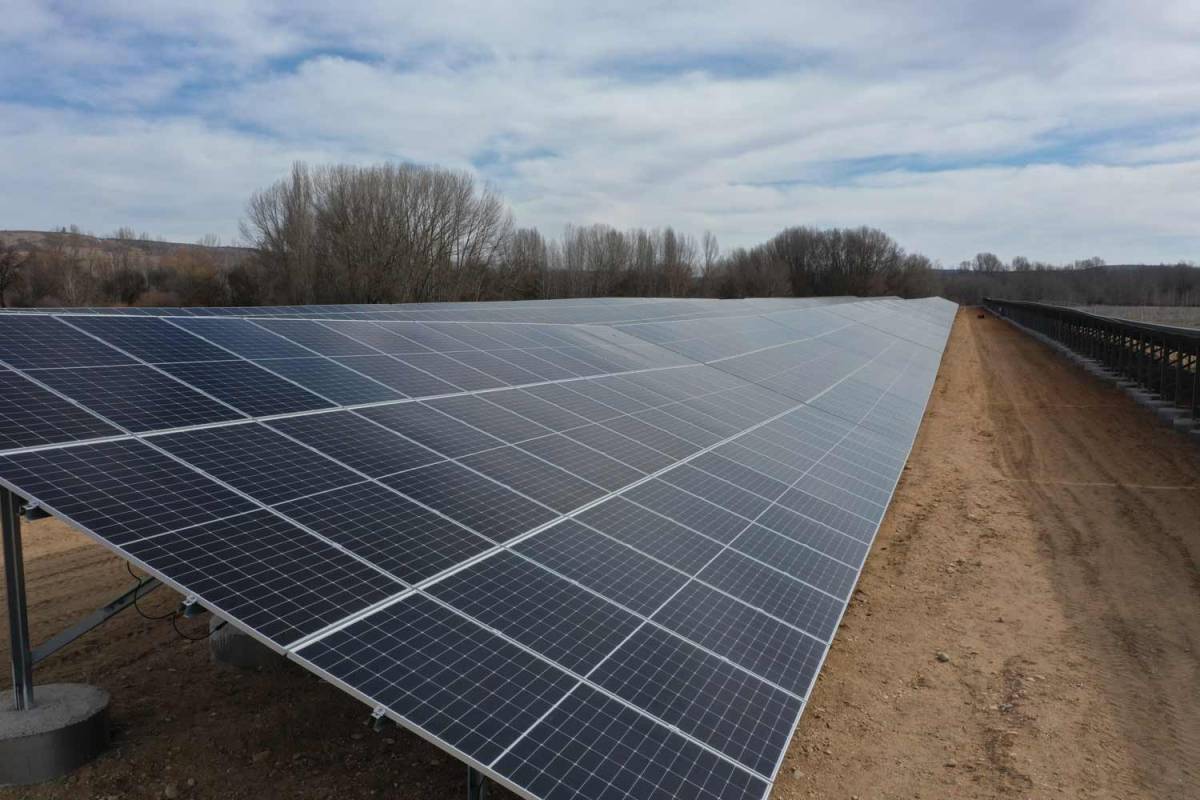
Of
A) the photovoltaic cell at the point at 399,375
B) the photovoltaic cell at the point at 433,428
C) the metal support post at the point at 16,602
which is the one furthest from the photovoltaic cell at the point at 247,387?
the metal support post at the point at 16,602

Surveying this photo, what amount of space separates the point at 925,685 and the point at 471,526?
744 centimetres

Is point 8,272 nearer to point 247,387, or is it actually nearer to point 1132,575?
point 247,387

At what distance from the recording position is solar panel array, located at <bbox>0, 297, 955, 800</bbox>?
587 centimetres

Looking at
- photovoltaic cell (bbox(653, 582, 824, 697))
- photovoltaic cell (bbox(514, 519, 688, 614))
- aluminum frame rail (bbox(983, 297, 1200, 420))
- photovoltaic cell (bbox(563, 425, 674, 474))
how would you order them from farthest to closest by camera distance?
aluminum frame rail (bbox(983, 297, 1200, 420)), photovoltaic cell (bbox(563, 425, 674, 474)), photovoltaic cell (bbox(514, 519, 688, 614)), photovoltaic cell (bbox(653, 582, 824, 697))

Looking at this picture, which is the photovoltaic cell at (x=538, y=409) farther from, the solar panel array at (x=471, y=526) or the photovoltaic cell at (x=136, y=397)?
the photovoltaic cell at (x=136, y=397)

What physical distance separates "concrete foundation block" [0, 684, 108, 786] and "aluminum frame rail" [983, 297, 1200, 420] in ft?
112

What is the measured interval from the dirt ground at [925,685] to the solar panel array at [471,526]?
1.89 m

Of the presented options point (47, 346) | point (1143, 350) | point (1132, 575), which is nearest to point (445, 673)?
point (47, 346)

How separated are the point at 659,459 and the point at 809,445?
5.47 m

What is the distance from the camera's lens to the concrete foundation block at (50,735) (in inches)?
328

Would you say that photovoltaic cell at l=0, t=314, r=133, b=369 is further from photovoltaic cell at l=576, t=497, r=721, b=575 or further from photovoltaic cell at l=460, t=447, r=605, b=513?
photovoltaic cell at l=576, t=497, r=721, b=575

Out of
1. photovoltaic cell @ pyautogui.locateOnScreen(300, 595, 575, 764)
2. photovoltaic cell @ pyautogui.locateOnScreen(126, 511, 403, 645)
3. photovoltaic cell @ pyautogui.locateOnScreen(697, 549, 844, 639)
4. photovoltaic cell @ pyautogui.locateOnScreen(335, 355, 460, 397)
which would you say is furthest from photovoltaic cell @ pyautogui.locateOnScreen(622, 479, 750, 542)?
photovoltaic cell @ pyautogui.locateOnScreen(126, 511, 403, 645)

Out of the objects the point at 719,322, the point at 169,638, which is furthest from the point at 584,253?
the point at 169,638

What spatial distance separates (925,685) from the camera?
11.1 meters
